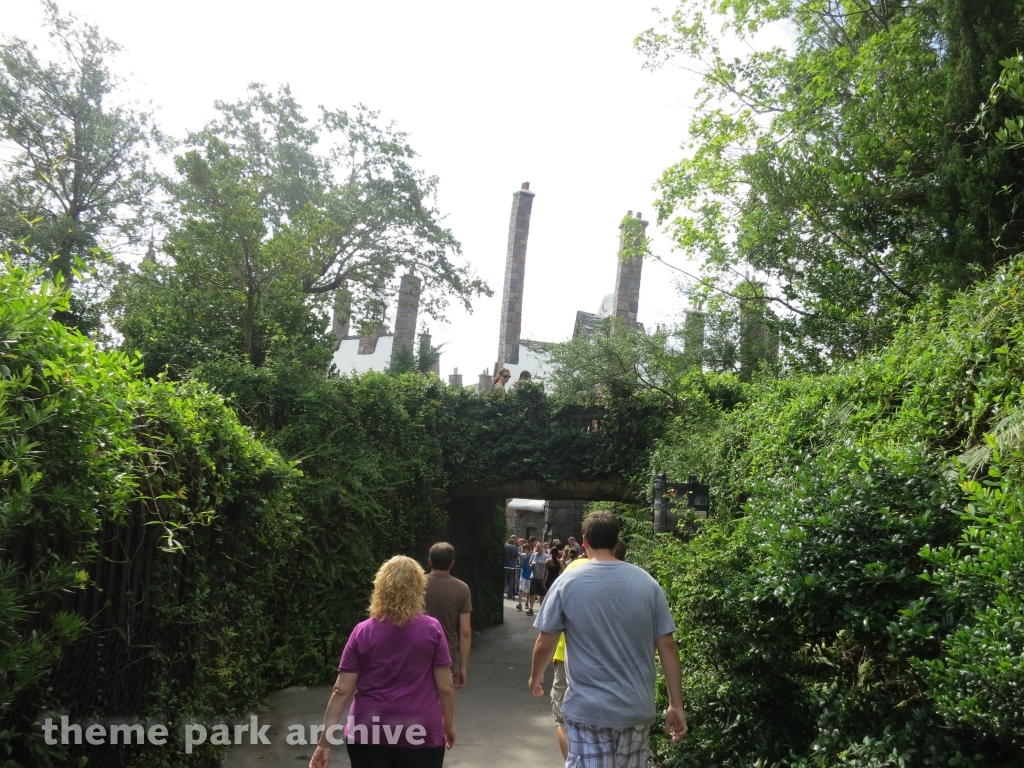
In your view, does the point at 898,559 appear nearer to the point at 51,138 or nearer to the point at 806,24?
the point at 806,24

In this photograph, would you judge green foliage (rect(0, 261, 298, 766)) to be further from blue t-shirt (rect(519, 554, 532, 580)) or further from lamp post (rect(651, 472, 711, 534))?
blue t-shirt (rect(519, 554, 532, 580))

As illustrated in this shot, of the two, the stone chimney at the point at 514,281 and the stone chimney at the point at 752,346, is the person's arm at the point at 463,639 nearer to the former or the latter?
the stone chimney at the point at 752,346

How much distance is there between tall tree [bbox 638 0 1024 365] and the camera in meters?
8.09

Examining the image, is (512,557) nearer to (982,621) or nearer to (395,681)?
(395,681)

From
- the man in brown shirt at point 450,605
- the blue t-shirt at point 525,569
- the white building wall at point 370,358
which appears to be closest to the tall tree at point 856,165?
the man in brown shirt at point 450,605

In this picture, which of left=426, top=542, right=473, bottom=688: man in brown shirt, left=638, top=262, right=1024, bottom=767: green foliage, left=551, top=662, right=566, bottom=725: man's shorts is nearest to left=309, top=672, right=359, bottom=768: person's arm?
left=551, top=662, right=566, bottom=725: man's shorts

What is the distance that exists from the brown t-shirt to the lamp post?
279 cm

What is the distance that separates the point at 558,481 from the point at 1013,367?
8.61 meters

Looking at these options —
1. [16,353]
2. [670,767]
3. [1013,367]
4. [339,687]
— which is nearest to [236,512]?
[339,687]

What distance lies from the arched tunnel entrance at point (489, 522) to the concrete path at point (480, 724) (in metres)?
2.73

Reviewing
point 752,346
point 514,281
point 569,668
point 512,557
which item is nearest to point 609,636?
point 569,668

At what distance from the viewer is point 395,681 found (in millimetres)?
3975

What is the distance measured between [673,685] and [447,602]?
102 inches

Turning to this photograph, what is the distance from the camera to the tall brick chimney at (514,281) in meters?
30.7
